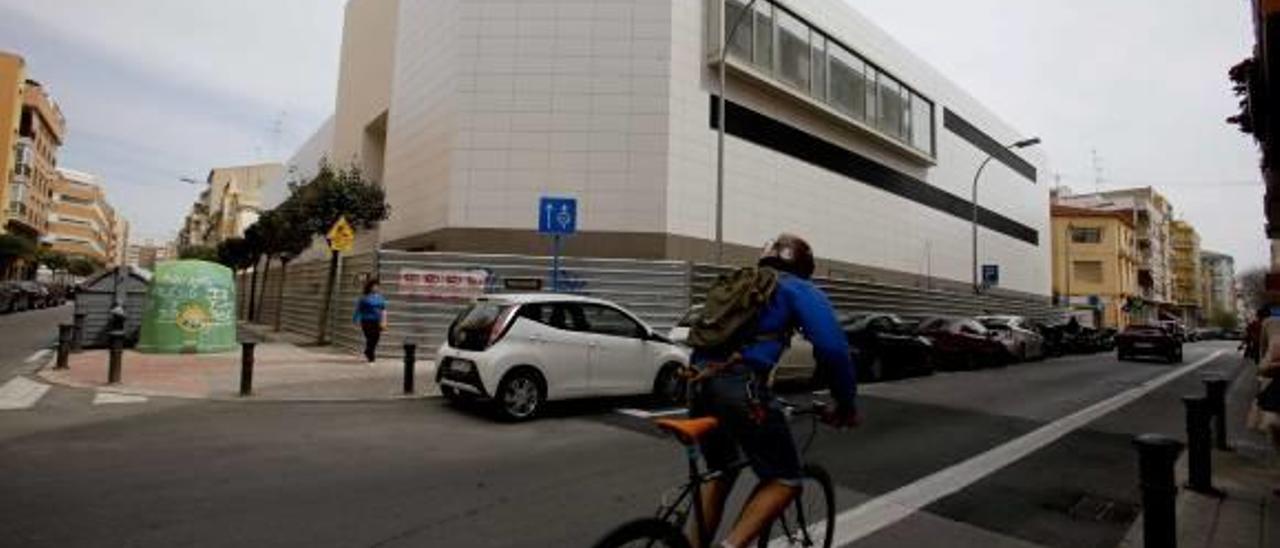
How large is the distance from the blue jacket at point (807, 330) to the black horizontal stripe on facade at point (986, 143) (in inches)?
1393

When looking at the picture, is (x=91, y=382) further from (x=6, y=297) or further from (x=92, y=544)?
(x=6, y=297)

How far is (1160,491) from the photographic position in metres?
3.71

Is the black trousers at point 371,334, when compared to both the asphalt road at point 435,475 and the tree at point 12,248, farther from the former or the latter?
the tree at point 12,248

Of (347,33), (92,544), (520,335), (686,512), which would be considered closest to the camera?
(686,512)

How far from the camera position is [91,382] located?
1122cm

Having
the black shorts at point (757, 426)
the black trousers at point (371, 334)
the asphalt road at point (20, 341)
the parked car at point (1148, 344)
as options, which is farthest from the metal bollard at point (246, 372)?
the parked car at point (1148, 344)

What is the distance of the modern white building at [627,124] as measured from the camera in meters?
19.0

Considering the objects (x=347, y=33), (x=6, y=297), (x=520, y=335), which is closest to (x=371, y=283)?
(x=520, y=335)

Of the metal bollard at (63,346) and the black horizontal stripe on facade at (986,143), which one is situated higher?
the black horizontal stripe on facade at (986,143)

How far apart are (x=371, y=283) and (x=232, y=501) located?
34.2ft

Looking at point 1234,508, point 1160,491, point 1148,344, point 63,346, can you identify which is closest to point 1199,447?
point 1234,508

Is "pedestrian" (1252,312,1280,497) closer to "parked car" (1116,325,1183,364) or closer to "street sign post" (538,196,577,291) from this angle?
"street sign post" (538,196,577,291)

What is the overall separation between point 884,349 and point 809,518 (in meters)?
11.5

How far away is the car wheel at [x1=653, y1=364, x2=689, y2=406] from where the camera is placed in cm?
1052
